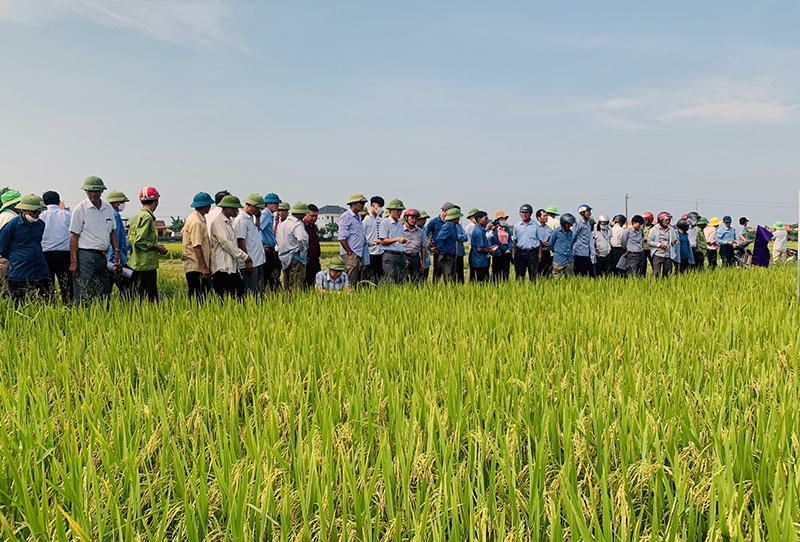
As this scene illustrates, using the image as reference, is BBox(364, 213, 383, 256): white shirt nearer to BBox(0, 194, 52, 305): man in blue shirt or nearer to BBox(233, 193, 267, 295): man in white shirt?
BBox(233, 193, 267, 295): man in white shirt

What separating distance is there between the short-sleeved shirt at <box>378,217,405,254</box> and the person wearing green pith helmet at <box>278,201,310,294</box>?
121 cm

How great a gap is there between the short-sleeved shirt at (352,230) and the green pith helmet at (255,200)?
1126mm

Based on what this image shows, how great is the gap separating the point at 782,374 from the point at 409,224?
653 centimetres

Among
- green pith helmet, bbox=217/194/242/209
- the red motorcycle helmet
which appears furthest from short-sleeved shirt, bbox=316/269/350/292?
the red motorcycle helmet

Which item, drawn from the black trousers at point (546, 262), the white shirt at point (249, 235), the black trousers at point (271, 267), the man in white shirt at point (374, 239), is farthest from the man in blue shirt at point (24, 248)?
the black trousers at point (546, 262)

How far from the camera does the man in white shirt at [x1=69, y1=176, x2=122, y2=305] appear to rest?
20.5 ft

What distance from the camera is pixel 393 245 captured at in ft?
28.7

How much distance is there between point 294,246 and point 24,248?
311 cm

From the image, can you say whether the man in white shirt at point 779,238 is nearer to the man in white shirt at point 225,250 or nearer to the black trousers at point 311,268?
the black trousers at point 311,268

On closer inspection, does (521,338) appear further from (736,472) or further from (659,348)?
(736,472)

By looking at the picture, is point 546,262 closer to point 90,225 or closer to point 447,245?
point 447,245

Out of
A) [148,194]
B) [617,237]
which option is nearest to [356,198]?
[148,194]

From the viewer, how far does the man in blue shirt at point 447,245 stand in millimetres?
9117

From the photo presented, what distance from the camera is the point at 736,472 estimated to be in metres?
1.78
